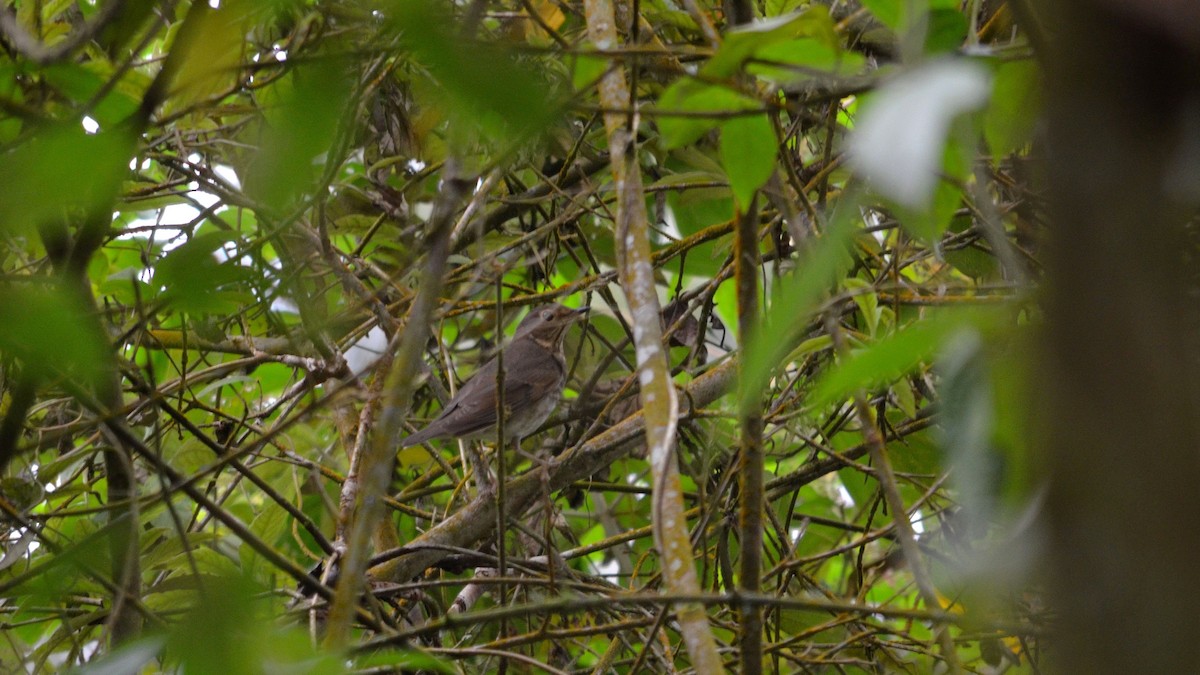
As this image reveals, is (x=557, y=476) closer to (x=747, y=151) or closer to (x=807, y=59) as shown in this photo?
(x=747, y=151)

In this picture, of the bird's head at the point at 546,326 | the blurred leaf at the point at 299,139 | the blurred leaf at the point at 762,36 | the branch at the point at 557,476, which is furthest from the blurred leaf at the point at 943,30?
the bird's head at the point at 546,326

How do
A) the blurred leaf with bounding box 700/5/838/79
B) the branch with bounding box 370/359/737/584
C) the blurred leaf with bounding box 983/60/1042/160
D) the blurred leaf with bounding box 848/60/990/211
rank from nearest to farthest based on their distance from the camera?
1. the blurred leaf with bounding box 848/60/990/211
2. the blurred leaf with bounding box 700/5/838/79
3. the blurred leaf with bounding box 983/60/1042/160
4. the branch with bounding box 370/359/737/584

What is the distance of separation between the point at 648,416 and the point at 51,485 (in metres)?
2.97

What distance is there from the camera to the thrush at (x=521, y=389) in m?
4.89

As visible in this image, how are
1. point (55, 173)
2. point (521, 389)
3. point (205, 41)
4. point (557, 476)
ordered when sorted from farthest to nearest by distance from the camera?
point (521, 389) < point (557, 476) < point (205, 41) < point (55, 173)

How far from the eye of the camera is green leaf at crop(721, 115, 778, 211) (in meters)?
1.54

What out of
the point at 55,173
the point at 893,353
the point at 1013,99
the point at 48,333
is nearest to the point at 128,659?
the point at 48,333

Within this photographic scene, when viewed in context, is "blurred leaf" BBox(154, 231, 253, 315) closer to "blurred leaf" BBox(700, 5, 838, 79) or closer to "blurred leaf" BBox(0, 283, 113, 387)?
"blurred leaf" BBox(0, 283, 113, 387)

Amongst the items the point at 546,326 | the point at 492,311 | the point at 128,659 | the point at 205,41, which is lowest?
the point at 546,326

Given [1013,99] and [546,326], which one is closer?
[1013,99]

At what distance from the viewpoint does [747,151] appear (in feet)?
5.10

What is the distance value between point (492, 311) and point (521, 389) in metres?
1.36

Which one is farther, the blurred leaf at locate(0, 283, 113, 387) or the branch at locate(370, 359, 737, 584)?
the branch at locate(370, 359, 737, 584)

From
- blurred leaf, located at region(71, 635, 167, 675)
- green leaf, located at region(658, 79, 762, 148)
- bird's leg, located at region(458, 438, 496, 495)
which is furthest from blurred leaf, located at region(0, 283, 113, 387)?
bird's leg, located at region(458, 438, 496, 495)
